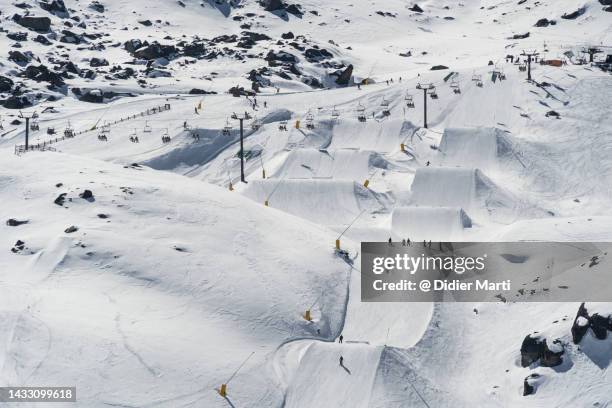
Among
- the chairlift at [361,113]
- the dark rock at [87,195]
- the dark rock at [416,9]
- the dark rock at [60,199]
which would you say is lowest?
the dark rock at [416,9]

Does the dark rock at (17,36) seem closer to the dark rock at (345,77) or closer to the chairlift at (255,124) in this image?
the dark rock at (345,77)

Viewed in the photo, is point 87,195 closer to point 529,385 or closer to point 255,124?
point 255,124

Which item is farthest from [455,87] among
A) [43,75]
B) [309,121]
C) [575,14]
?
[575,14]

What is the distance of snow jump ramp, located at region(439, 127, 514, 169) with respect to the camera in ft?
154

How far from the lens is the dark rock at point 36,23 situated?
3962 inches

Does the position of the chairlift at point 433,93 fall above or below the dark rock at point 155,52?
above

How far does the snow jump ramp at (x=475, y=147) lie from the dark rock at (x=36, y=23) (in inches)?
3024

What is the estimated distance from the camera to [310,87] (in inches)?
3039

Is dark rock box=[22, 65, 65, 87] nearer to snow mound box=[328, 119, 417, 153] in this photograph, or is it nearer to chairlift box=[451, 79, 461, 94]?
snow mound box=[328, 119, 417, 153]

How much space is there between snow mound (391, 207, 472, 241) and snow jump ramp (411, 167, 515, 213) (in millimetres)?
3373

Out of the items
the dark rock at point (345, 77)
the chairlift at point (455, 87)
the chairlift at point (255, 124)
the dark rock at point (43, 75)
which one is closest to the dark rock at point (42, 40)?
the dark rock at point (43, 75)

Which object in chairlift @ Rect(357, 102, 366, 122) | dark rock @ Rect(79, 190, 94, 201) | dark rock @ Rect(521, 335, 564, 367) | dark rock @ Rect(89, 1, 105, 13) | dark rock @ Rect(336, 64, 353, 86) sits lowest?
dark rock @ Rect(89, 1, 105, 13)

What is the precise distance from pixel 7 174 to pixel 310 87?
44.3 meters

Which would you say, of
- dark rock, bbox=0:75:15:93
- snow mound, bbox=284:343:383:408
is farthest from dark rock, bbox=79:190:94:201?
dark rock, bbox=0:75:15:93
